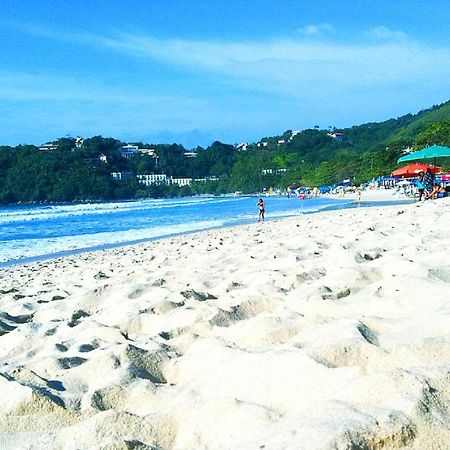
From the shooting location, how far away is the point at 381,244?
511 cm

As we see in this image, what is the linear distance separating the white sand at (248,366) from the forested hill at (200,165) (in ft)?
240

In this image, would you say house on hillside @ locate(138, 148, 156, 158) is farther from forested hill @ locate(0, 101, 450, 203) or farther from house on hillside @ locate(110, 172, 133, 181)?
house on hillside @ locate(110, 172, 133, 181)

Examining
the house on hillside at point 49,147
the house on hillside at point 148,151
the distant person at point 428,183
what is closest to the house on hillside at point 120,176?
the house on hillside at point 49,147

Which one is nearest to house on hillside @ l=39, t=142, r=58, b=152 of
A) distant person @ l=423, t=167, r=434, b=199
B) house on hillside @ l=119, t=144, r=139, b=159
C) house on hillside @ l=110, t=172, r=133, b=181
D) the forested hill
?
the forested hill

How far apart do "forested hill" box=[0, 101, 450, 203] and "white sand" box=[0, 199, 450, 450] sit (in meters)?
73.0

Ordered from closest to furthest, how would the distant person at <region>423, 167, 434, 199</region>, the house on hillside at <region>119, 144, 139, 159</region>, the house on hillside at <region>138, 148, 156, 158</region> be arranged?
the distant person at <region>423, 167, 434, 199</region>, the house on hillside at <region>119, 144, 139, 159</region>, the house on hillside at <region>138, 148, 156, 158</region>

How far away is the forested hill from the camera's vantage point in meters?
101

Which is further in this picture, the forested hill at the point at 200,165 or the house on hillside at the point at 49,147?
the house on hillside at the point at 49,147

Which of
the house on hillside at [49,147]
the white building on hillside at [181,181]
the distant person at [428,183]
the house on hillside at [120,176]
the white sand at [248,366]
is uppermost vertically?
the house on hillside at [49,147]

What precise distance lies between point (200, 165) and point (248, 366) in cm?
15521

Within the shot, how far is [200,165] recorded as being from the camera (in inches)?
6152

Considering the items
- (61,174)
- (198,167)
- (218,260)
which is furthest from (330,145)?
(218,260)

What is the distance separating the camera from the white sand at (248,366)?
1514mm

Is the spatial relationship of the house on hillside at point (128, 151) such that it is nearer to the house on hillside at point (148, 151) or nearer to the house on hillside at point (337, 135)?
the house on hillside at point (148, 151)
